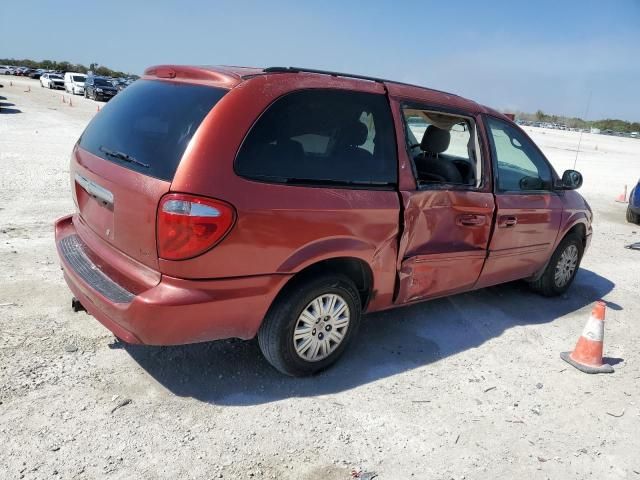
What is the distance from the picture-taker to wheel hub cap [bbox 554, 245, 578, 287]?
540cm

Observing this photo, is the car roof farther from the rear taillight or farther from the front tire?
the front tire

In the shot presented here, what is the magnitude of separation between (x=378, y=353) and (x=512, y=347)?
1183mm

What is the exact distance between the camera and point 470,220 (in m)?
4.08

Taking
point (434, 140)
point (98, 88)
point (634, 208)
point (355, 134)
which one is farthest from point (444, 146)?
point (98, 88)

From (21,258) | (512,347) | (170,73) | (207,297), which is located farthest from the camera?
(21,258)

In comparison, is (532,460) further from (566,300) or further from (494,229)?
(566,300)

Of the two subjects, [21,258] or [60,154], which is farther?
[60,154]

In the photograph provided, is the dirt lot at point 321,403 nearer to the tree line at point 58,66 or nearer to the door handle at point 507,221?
the door handle at point 507,221

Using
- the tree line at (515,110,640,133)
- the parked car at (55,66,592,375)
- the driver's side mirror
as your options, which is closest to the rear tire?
the driver's side mirror

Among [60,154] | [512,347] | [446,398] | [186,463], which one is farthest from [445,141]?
[60,154]

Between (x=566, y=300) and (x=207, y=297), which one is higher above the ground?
(x=207, y=297)

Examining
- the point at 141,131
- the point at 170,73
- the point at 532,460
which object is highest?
the point at 170,73

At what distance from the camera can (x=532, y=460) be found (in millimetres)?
2916

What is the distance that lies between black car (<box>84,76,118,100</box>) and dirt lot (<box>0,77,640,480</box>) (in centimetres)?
3582
